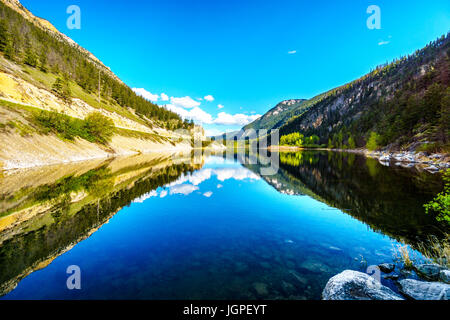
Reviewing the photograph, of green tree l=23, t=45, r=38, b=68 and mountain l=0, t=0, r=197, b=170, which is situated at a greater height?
green tree l=23, t=45, r=38, b=68

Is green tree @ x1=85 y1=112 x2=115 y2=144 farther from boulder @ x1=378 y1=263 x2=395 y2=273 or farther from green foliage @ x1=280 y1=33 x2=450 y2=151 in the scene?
green foliage @ x1=280 y1=33 x2=450 y2=151

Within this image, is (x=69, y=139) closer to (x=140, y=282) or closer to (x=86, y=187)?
(x=86, y=187)

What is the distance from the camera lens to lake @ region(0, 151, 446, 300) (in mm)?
7405

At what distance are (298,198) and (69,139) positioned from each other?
60531mm

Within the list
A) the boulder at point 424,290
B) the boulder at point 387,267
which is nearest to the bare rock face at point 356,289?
the boulder at point 424,290

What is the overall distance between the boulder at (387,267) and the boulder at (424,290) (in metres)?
1.26

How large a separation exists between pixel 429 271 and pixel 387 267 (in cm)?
132

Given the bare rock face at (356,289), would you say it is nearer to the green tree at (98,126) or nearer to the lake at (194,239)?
the lake at (194,239)

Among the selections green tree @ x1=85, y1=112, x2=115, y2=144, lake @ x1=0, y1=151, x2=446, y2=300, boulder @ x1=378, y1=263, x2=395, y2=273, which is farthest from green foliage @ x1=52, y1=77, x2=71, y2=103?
boulder @ x1=378, y1=263, x2=395, y2=273

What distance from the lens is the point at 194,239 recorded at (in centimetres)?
1175

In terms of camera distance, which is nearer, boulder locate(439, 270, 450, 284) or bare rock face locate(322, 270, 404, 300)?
bare rock face locate(322, 270, 404, 300)

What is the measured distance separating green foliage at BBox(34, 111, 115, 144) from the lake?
111 ft
